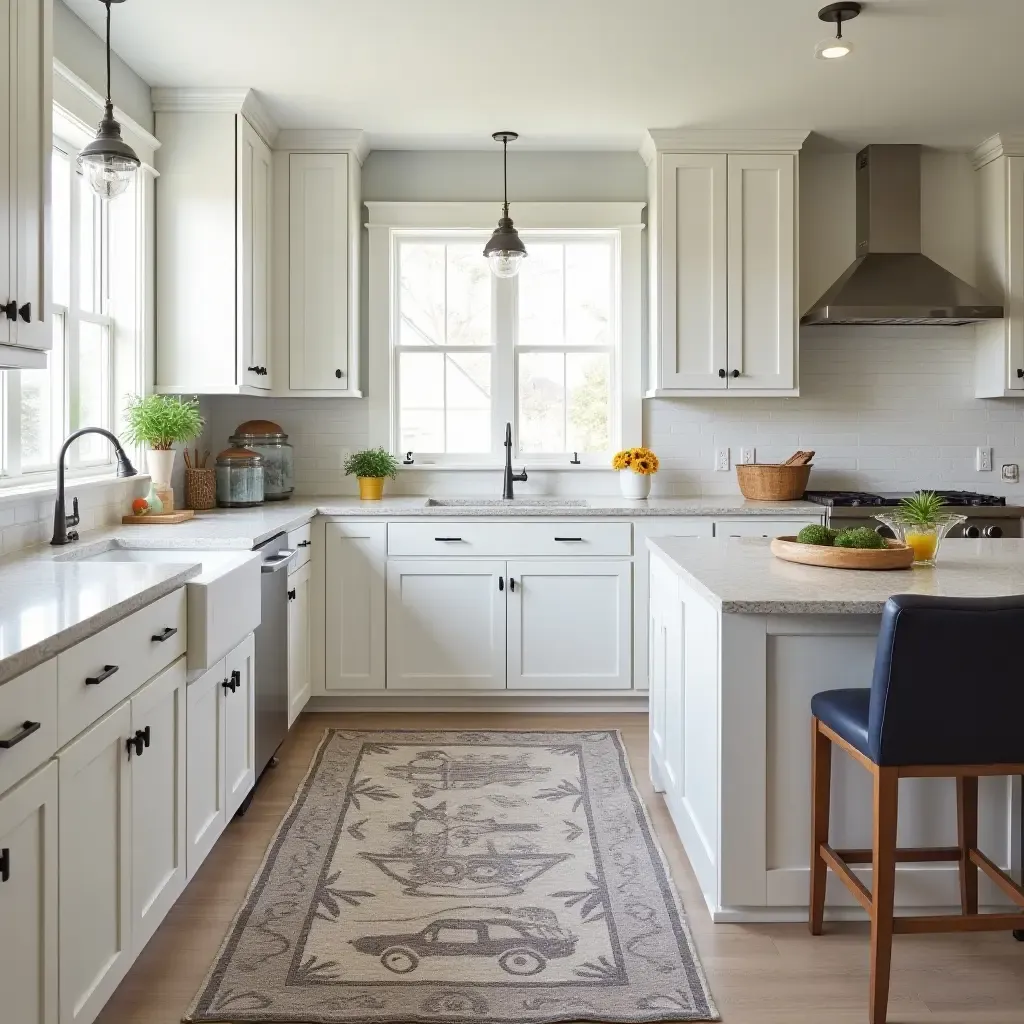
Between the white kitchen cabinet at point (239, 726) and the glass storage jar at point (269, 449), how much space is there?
163cm

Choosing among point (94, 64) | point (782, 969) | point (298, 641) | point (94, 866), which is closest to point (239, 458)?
point (298, 641)

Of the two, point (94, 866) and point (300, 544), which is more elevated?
point (300, 544)

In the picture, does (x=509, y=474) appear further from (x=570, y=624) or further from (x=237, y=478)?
(x=237, y=478)

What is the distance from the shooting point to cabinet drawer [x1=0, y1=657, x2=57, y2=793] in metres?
1.51

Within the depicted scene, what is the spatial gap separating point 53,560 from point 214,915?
1084 mm

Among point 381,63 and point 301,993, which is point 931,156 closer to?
point 381,63

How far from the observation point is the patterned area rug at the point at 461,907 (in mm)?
2137

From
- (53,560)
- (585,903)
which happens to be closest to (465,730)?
(585,903)

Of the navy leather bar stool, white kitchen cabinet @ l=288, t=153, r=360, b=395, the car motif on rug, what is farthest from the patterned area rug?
white kitchen cabinet @ l=288, t=153, r=360, b=395

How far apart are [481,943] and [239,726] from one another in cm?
107

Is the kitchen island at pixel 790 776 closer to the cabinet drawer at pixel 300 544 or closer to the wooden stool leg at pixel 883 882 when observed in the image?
the wooden stool leg at pixel 883 882

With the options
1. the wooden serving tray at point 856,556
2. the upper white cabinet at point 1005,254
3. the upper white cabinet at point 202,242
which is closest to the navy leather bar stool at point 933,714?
the wooden serving tray at point 856,556

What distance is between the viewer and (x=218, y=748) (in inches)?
110

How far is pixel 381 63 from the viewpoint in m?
3.78
